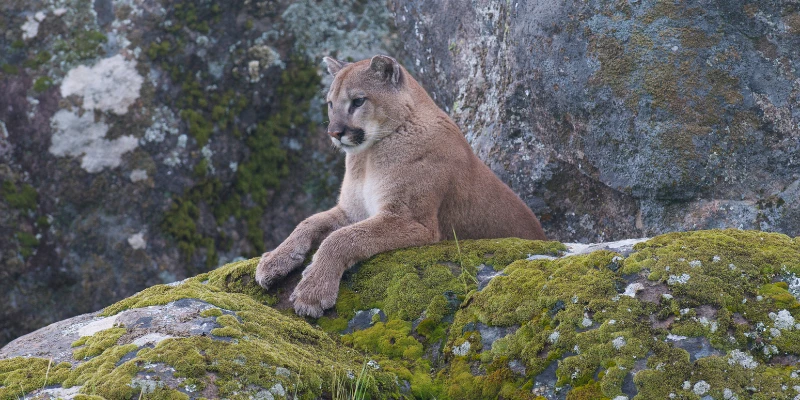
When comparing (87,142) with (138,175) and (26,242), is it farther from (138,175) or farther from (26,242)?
(26,242)

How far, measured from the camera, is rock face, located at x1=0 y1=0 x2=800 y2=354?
8.09m

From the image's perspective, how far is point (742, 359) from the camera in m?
4.42

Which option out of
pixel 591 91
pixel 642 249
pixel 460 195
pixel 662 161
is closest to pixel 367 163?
pixel 460 195

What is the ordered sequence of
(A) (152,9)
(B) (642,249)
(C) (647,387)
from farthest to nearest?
(A) (152,9) < (B) (642,249) < (C) (647,387)

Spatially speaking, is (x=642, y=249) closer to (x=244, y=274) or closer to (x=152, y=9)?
(x=244, y=274)

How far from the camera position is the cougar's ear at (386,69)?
8414 millimetres

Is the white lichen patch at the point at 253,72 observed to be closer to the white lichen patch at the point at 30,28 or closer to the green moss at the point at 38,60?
the green moss at the point at 38,60

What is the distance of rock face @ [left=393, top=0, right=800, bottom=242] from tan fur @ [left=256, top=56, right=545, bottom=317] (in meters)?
0.99

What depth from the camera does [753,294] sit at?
4.83 m

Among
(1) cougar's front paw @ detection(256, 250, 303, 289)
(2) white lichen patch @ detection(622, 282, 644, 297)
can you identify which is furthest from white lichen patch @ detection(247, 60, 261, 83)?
(2) white lichen patch @ detection(622, 282, 644, 297)

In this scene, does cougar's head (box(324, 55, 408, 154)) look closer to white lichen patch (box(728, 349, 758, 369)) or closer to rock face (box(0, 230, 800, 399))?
rock face (box(0, 230, 800, 399))

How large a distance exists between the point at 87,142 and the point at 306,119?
3077mm

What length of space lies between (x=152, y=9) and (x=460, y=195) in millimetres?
6176

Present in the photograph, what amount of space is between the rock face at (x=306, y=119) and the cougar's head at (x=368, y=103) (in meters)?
1.73
